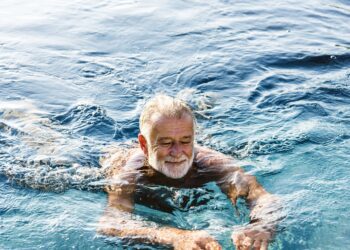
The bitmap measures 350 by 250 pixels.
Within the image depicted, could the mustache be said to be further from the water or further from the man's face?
the water

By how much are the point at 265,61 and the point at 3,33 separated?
4.68m

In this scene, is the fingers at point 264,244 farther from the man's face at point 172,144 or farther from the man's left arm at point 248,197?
the man's face at point 172,144

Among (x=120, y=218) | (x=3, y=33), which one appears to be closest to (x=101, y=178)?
(x=120, y=218)

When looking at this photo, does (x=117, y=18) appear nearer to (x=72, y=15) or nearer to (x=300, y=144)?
(x=72, y=15)

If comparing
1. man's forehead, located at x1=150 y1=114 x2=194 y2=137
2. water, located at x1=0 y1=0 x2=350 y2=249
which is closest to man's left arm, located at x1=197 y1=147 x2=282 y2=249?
water, located at x1=0 y1=0 x2=350 y2=249

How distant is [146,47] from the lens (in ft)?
32.8

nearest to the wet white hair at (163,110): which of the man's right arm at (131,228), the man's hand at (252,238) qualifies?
the man's right arm at (131,228)

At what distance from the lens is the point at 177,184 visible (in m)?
5.44

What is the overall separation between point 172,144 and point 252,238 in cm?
114

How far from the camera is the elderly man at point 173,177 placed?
446 centimetres

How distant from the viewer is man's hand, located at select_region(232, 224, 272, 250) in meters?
4.30

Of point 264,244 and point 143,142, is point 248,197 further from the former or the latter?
point 143,142

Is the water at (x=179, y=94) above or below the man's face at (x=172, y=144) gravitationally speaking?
below

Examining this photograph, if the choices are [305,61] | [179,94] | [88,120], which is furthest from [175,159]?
[305,61]
